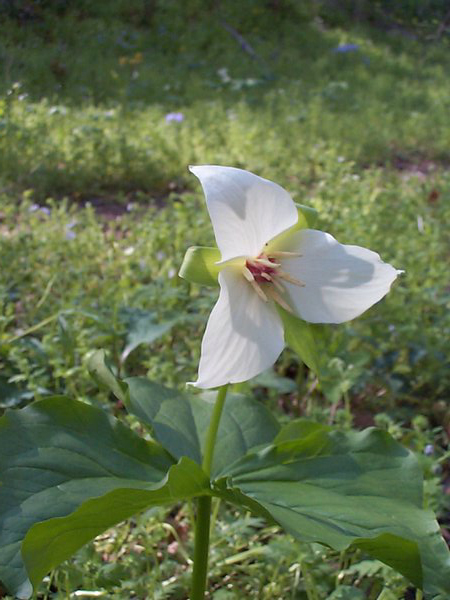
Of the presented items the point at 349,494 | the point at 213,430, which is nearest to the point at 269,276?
the point at 213,430

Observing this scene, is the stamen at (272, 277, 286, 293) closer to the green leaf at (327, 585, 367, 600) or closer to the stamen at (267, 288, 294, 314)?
the stamen at (267, 288, 294, 314)

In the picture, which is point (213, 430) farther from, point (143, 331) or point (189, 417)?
point (143, 331)

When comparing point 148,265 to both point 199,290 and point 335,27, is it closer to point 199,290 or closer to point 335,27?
point 199,290

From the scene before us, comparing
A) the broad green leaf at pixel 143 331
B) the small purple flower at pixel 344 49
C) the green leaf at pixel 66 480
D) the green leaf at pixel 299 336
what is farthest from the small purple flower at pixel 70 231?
the small purple flower at pixel 344 49

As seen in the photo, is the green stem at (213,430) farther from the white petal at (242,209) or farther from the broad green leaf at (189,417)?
the white petal at (242,209)

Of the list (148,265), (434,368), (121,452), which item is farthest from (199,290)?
(121,452)

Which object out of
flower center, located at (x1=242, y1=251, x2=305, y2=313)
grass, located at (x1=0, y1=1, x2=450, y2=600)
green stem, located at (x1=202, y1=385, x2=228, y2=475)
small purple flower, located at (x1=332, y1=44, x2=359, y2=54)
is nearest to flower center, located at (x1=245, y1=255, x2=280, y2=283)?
flower center, located at (x1=242, y1=251, x2=305, y2=313)
